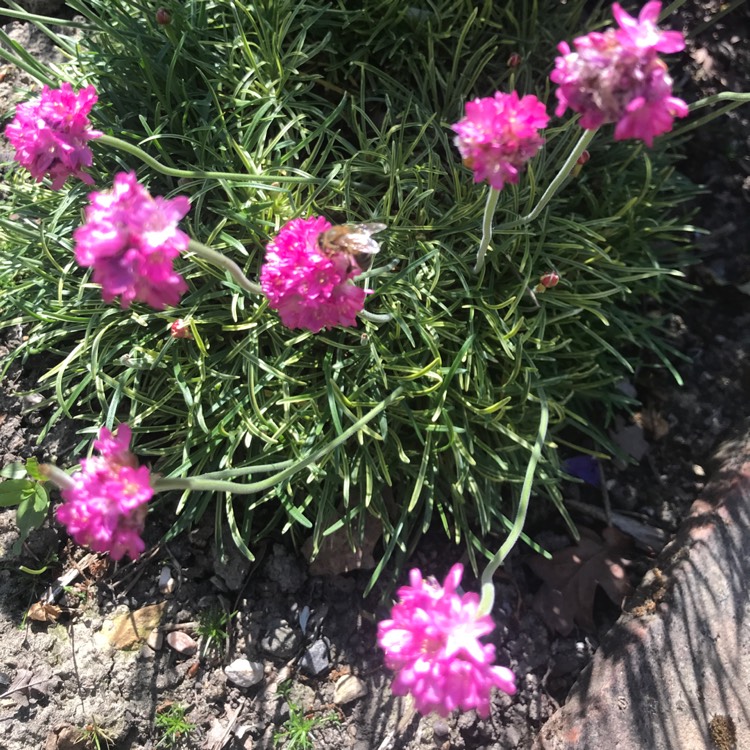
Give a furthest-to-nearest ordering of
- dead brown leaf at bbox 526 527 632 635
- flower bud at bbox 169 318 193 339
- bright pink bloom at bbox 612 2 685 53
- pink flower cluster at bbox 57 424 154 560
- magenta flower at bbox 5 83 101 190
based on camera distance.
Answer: dead brown leaf at bbox 526 527 632 635 → flower bud at bbox 169 318 193 339 → magenta flower at bbox 5 83 101 190 → pink flower cluster at bbox 57 424 154 560 → bright pink bloom at bbox 612 2 685 53

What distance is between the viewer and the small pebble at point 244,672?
6.82ft

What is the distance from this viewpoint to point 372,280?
82.4 inches

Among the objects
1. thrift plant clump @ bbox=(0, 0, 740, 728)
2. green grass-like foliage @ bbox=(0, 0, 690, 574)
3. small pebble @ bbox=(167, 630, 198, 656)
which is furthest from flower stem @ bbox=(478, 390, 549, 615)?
small pebble @ bbox=(167, 630, 198, 656)

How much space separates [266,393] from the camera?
211 centimetres

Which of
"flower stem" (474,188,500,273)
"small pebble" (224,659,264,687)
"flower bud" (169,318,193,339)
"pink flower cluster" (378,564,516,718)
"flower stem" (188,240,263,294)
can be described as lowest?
"pink flower cluster" (378,564,516,718)

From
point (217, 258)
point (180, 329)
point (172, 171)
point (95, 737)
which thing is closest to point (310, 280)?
point (217, 258)

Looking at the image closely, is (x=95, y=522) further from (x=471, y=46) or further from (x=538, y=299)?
(x=471, y=46)

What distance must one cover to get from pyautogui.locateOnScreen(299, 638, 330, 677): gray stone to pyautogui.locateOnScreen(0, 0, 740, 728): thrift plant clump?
15.5 inches

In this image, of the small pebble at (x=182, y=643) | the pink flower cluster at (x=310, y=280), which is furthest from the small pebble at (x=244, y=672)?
the pink flower cluster at (x=310, y=280)

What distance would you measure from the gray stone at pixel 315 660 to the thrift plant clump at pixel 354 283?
0.39 metres

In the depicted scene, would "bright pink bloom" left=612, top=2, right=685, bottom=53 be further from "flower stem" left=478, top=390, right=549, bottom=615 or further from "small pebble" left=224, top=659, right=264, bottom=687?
"small pebble" left=224, top=659, right=264, bottom=687

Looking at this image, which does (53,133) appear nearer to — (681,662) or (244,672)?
(244,672)

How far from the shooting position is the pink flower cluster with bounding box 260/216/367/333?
139 cm

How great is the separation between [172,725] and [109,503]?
116cm
